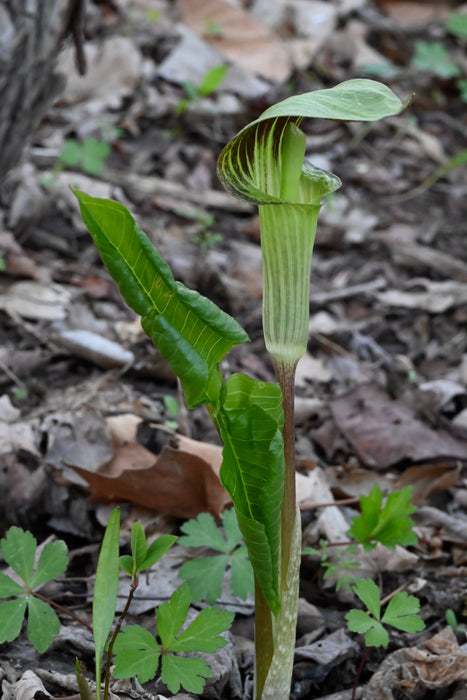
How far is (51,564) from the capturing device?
5.36 ft

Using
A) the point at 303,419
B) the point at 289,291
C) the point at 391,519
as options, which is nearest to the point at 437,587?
the point at 391,519

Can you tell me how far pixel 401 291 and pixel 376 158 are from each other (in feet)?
6.10

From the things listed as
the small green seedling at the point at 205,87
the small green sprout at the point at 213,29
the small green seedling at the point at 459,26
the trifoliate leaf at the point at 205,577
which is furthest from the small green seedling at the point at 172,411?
the small green seedling at the point at 459,26

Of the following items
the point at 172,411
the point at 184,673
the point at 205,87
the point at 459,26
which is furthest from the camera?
the point at 459,26

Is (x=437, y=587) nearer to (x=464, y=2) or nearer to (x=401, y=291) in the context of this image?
(x=401, y=291)

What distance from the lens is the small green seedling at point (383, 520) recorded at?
78.7 inches

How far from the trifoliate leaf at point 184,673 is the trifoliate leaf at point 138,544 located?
207 mm

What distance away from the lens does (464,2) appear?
779cm

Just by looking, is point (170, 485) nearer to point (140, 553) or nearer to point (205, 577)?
point (205, 577)

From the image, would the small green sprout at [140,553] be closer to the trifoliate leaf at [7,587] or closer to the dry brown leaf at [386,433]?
the trifoliate leaf at [7,587]

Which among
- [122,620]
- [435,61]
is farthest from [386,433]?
[435,61]

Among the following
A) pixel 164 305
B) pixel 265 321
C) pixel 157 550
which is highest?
pixel 164 305

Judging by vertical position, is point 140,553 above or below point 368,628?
above

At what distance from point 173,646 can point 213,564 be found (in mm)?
378
